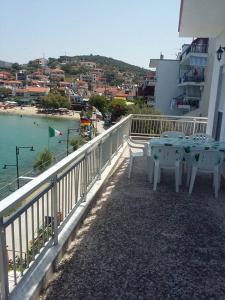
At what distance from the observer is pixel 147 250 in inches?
124

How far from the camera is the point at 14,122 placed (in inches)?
3063

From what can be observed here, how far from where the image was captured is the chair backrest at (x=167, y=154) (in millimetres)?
5082

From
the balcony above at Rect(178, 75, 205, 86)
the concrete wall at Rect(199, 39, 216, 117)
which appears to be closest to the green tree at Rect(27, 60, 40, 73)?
the balcony above at Rect(178, 75, 205, 86)

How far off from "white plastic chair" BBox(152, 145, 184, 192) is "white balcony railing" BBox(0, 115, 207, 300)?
0.96 m

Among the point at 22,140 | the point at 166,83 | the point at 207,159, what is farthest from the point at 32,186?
the point at 22,140

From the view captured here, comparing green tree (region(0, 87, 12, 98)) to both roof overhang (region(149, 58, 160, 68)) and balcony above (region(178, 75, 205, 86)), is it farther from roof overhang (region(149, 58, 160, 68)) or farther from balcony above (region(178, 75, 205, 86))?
balcony above (region(178, 75, 205, 86))

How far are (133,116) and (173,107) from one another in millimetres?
26235

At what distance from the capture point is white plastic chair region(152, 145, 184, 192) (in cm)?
505

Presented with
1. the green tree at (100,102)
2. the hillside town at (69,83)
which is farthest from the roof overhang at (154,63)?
the green tree at (100,102)

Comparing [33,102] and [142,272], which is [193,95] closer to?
[142,272]

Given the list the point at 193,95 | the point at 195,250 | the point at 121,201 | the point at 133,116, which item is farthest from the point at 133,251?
the point at 193,95

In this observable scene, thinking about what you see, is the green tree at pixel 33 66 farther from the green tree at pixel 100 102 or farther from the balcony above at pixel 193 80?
the balcony above at pixel 193 80

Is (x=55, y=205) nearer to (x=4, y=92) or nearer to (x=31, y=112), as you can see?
(x=31, y=112)

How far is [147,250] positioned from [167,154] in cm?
230
